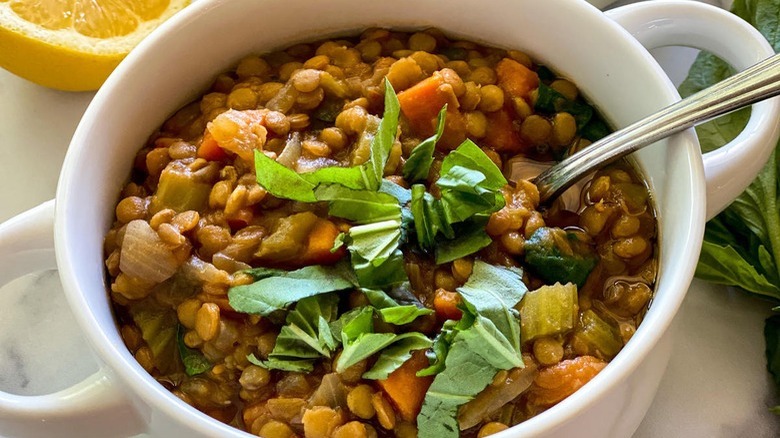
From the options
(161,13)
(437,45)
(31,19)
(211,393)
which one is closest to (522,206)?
(437,45)

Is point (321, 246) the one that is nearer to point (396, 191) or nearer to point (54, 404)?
point (396, 191)

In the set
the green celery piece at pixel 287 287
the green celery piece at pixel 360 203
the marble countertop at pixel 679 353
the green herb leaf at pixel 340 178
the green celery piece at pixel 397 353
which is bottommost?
the marble countertop at pixel 679 353

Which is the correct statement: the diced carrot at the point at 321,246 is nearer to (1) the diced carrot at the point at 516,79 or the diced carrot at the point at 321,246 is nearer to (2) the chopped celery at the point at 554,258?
(2) the chopped celery at the point at 554,258

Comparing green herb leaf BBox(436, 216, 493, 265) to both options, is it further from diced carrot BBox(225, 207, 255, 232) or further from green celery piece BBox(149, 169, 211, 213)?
green celery piece BBox(149, 169, 211, 213)

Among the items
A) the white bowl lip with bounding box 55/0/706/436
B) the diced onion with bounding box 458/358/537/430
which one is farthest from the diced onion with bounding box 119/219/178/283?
the diced onion with bounding box 458/358/537/430

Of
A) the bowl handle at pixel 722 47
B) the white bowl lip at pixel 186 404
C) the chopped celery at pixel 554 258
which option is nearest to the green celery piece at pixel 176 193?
the white bowl lip at pixel 186 404
